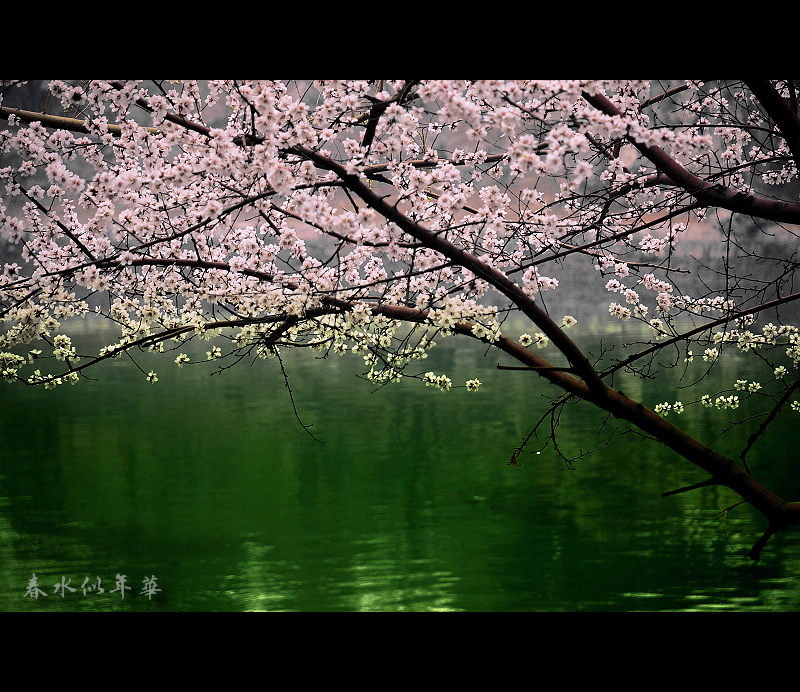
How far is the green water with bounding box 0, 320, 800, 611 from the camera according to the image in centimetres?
387

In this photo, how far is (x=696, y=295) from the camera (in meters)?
4.34

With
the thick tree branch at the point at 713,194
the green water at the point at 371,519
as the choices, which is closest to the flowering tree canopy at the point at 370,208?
the thick tree branch at the point at 713,194

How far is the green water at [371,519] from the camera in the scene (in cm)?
387

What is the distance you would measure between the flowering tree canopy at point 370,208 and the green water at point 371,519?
3.66 ft

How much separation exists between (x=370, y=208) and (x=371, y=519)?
3368 millimetres

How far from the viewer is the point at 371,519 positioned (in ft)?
17.6

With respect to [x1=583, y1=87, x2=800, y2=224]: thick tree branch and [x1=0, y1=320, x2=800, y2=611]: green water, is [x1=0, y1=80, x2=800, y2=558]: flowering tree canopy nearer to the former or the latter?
[x1=583, y1=87, x2=800, y2=224]: thick tree branch

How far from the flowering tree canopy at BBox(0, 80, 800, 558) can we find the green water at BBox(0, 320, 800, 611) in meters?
1.12

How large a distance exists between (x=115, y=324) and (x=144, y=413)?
6.62m

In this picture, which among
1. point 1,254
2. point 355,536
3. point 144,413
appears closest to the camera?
point 1,254
